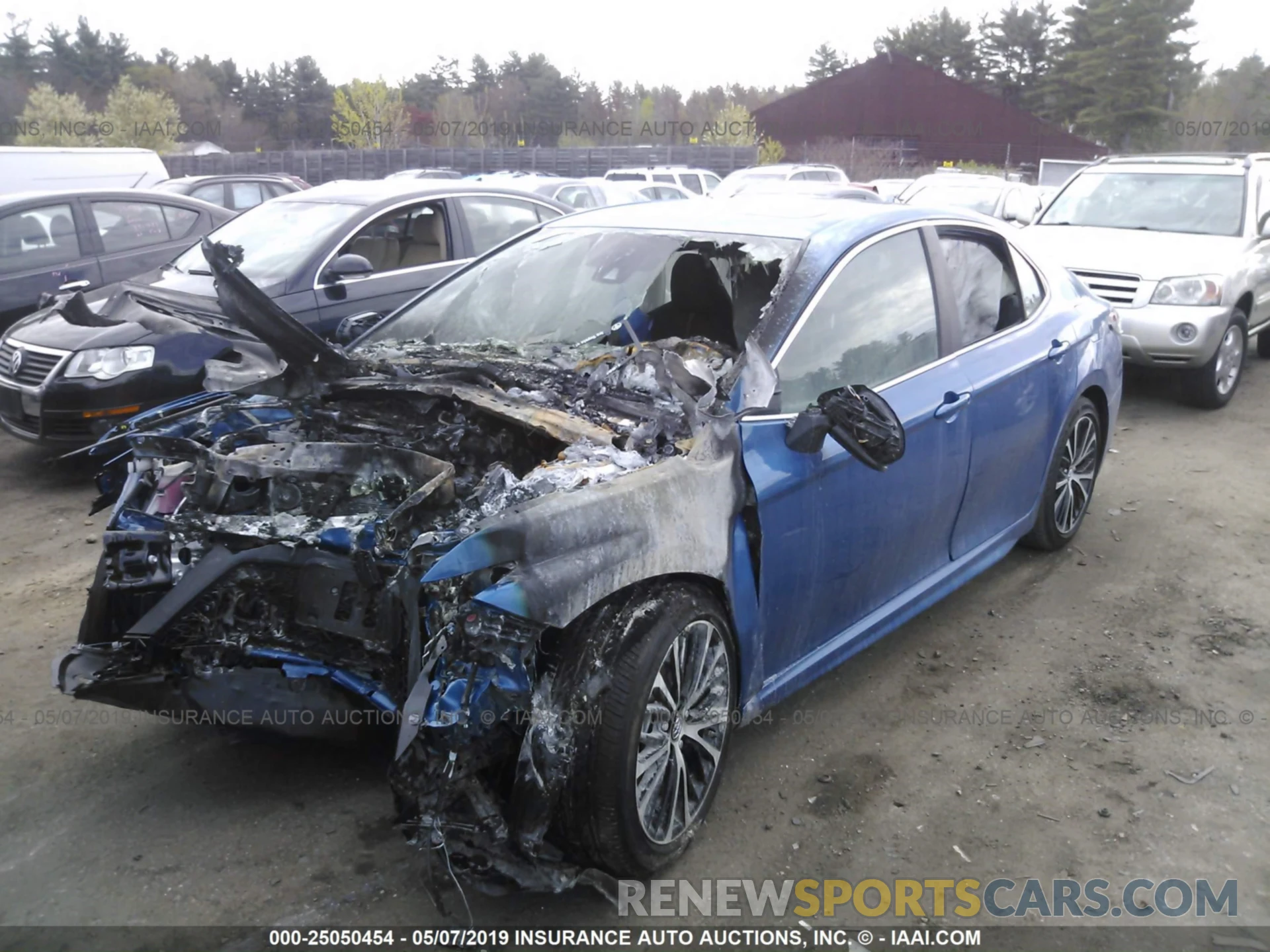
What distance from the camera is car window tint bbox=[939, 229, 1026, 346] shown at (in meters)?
4.07

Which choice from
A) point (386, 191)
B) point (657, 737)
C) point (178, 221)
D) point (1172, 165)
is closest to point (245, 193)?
point (178, 221)

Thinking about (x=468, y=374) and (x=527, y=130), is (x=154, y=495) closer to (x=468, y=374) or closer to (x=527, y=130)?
(x=468, y=374)

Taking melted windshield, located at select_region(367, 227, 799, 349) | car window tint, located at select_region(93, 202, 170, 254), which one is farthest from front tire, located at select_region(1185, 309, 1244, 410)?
car window tint, located at select_region(93, 202, 170, 254)

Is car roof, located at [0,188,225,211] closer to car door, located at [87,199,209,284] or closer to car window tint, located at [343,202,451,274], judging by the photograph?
car door, located at [87,199,209,284]

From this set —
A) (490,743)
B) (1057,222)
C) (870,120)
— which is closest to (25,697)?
(490,743)

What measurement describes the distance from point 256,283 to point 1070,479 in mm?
4773

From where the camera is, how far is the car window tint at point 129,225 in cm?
800

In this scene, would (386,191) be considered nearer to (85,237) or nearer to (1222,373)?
(85,237)

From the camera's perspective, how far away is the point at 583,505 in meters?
2.51

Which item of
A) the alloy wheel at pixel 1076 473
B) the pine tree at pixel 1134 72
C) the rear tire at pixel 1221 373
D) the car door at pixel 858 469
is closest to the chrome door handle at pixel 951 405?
the car door at pixel 858 469

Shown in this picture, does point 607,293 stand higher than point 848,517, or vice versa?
point 607,293

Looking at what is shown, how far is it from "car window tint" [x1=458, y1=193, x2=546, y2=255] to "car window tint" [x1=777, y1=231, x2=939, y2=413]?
378 cm

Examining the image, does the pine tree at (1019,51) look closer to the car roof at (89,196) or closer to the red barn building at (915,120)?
the red barn building at (915,120)

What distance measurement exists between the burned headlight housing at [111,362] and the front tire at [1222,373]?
7.27 m
